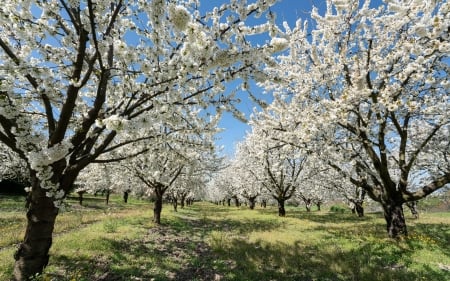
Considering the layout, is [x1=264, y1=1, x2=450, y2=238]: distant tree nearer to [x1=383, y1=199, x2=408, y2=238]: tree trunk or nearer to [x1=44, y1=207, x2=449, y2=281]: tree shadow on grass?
[x1=383, y1=199, x2=408, y2=238]: tree trunk

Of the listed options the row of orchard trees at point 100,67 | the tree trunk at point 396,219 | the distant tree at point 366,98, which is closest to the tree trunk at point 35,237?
the row of orchard trees at point 100,67

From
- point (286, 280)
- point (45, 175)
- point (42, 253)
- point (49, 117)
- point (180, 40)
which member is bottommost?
point (286, 280)

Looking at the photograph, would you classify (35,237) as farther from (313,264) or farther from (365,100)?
(365,100)

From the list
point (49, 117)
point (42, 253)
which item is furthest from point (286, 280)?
point (49, 117)

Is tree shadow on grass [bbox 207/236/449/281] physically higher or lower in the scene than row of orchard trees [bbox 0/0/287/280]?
lower

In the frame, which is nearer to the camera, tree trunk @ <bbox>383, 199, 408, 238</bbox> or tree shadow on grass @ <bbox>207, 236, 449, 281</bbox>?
tree shadow on grass @ <bbox>207, 236, 449, 281</bbox>

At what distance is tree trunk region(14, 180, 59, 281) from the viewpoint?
629cm

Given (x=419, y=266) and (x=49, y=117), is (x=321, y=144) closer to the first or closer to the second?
(x=419, y=266)

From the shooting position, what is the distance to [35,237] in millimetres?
6367

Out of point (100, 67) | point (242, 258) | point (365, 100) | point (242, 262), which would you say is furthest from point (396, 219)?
point (100, 67)

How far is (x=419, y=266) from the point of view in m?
9.05

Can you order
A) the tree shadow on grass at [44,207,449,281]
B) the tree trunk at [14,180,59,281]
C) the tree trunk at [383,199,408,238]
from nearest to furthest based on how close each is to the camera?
1. the tree trunk at [14,180,59,281]
2. the tree shadow on grass at [44,207,449,281]
3. the tree trunk at [383,199,408,238]

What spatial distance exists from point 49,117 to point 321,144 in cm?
1008

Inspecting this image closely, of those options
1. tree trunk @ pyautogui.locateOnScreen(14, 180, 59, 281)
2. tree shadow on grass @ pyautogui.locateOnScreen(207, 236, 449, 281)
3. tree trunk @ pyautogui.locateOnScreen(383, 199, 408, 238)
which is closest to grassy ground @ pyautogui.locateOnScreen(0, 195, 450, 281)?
tree shadow on grass @ pyautogui.locateOnScreen(207, 236, 449, 281)
